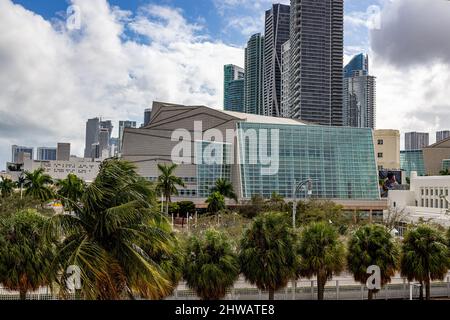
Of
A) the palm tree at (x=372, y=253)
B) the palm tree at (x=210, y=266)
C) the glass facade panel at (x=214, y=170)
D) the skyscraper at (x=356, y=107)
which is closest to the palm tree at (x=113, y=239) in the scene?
the palm tree at (x=210, y=266)

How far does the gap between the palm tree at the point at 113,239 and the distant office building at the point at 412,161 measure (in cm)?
6096

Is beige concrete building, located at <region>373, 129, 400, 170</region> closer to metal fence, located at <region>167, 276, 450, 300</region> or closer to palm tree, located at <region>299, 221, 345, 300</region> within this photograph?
metal fence, located at <region>167, 276, 450, 300</region>

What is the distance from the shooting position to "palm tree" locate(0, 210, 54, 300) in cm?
616

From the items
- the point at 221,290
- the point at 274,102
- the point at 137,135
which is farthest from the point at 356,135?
the point at 221,290

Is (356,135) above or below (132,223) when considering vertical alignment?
above

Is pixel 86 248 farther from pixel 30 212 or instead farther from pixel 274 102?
pixel 274 102

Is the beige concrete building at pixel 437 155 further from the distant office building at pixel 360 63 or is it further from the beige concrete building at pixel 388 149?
the distant office building at pixel 360 63

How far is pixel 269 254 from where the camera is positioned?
6.98 metres

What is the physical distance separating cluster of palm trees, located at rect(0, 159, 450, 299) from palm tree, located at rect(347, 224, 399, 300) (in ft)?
0.06

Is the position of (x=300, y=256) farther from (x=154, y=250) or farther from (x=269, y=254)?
(x=154, y=250)

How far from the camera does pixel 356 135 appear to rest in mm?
35375

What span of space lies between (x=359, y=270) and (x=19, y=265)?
5590mm

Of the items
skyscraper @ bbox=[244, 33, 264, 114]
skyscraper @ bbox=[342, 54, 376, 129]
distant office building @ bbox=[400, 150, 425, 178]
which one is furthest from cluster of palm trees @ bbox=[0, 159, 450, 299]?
distant office building @ bbox=[400, 150, 425, 178]

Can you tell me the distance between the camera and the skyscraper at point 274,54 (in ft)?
176
